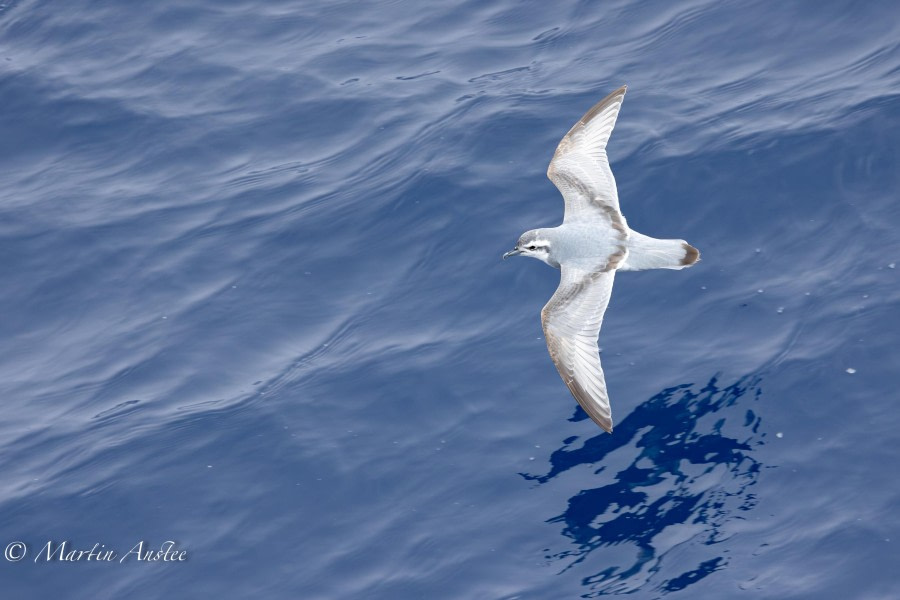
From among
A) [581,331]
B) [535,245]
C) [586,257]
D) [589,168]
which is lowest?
[581,331]

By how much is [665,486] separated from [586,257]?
3.15 m

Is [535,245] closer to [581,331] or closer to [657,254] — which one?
[581,331]

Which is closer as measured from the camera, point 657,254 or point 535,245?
point 657,254

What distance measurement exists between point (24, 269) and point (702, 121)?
10.5 m

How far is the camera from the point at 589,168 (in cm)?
1426

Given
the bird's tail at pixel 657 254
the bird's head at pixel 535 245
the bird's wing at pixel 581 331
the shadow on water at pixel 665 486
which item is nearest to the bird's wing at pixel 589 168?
the bird's tail at pixel 657 254

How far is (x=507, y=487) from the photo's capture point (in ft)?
39.3

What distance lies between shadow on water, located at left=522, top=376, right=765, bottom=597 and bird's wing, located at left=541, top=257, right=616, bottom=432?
512mm

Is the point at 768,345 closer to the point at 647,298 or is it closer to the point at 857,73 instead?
the point at 647,298

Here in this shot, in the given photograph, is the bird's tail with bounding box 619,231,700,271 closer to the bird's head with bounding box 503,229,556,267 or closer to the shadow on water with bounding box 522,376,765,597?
the bird's head with bounding box 503,229,556,267

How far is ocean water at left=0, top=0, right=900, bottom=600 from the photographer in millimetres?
11398

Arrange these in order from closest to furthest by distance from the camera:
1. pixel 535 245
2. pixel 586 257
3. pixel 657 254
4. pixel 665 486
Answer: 1. pixel 665 486
2. pixel 657 254
3. pixel 586 257
4. pixel 535 245

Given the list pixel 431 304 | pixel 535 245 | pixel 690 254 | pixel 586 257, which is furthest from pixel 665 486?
pixel 431 304

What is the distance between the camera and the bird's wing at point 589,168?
13859mm
